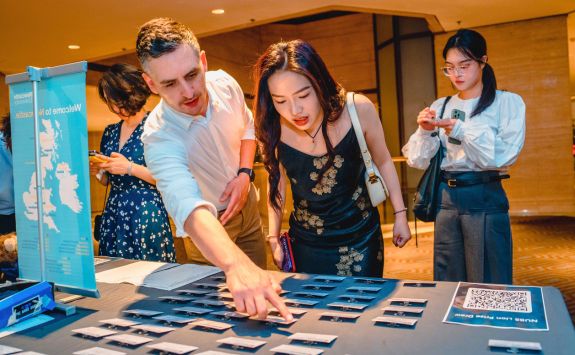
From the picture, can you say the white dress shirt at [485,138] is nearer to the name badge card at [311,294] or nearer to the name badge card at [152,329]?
the name badge card at [311,294]

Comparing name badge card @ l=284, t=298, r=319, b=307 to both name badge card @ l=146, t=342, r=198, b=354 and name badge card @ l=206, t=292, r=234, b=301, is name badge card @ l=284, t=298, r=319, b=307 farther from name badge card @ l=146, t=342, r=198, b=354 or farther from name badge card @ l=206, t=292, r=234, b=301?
name badge card @ l=146, t=342, r=198, b=354

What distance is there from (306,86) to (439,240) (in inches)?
43.6

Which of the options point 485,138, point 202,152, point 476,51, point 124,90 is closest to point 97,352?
point 202,152

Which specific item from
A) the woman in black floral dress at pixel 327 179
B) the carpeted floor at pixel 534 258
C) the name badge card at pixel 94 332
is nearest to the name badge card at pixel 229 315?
the name badge card at pixel 94 332

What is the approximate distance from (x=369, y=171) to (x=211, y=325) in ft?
3.28

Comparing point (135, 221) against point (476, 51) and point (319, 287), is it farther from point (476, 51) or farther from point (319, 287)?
point (476, 51)

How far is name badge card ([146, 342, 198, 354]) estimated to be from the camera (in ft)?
2.91

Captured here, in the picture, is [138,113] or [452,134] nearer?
[452,134]

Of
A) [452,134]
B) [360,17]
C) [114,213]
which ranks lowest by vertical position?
[114,213]

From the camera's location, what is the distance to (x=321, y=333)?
96 centimetres

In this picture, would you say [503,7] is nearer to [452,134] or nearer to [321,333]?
[452,134]

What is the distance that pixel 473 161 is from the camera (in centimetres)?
225

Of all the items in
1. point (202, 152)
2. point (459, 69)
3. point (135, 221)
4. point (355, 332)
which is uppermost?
point (459, 69)

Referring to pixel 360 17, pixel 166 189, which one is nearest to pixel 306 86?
pixel 166 189
